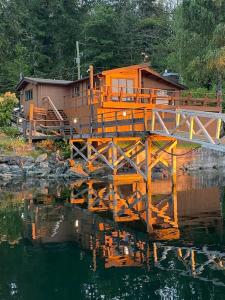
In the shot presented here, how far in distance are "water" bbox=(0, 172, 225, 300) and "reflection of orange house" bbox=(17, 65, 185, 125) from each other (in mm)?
10114

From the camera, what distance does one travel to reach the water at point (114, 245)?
896 cm

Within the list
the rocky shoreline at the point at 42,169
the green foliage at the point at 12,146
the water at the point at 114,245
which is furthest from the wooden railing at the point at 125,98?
the water at the point at 114,245

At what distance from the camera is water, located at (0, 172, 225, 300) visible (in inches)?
353

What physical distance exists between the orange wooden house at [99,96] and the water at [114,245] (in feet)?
33.0

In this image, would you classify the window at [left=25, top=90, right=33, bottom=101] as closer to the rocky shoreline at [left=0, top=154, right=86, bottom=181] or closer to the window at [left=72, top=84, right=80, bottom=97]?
the window at [left=72, top=84, right=80, bottom=97]

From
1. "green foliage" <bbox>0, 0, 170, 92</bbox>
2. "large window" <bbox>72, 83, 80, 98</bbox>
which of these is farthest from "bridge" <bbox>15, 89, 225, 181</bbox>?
"green foliage" <bbox>0, 0, 170, 92</bbox>

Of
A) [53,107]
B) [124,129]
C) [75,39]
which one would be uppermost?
[75,39]

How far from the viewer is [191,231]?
13305 millimetres

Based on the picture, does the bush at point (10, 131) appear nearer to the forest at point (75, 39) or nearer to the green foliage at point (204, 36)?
the forest at point (75, 39)

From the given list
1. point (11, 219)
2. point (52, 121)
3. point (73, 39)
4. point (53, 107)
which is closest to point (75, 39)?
point (73, 39)

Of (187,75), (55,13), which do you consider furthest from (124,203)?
(55,13)

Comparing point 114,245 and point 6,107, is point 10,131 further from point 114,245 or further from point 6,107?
point 114,245

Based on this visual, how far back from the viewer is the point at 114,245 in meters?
12.0

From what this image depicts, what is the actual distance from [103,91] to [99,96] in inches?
26.9
